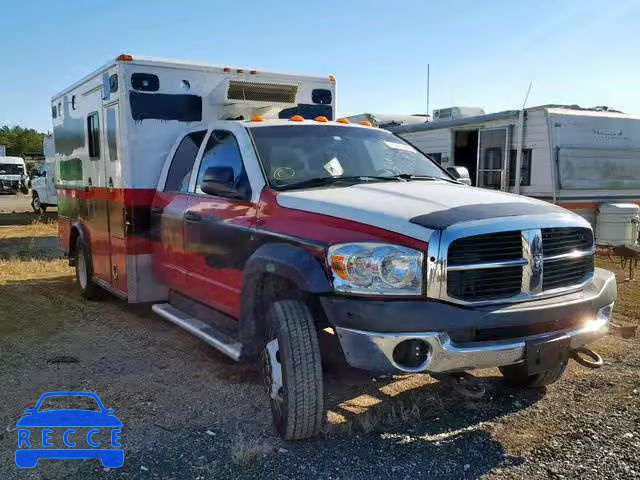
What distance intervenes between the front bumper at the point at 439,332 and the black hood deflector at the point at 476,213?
0.45 meters

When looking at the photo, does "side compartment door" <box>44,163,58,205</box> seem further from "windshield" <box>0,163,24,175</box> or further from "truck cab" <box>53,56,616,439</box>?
"windshield" <box>0,163,24,175</box>

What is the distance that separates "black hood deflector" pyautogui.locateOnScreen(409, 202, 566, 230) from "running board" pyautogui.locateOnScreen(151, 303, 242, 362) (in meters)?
1.64

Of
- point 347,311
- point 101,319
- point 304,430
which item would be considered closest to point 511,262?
point 347,311

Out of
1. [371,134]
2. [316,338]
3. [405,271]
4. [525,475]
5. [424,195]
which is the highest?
[371,134]

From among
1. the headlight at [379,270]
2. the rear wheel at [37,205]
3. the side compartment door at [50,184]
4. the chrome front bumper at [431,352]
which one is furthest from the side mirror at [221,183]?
the rear wheel at [37,205]

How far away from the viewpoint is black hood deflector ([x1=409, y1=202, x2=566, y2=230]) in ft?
10.9

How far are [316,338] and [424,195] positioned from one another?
119cm

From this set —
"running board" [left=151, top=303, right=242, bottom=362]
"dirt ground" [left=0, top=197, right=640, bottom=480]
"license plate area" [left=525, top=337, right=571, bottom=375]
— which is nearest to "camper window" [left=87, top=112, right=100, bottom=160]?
"dirt ground" [left=0, top=197, right=640, bottom=480]

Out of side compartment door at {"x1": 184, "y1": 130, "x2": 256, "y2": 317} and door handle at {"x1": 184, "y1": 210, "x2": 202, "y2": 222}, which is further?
door handle at {"x1": 184, "y1": 210, "x2": 202, "y2": 222}

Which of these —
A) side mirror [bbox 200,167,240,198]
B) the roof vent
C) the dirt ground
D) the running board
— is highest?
the roof vent

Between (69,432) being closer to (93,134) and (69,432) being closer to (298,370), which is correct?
(298,370)

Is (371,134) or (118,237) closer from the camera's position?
(371,134)

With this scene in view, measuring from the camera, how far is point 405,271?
129 inches

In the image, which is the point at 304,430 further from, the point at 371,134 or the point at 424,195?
the point at 371,134
